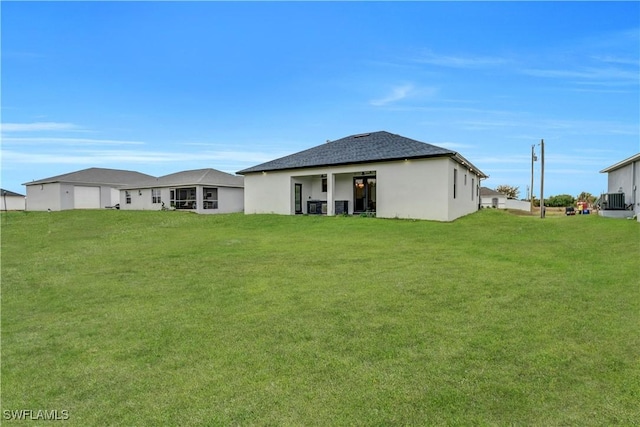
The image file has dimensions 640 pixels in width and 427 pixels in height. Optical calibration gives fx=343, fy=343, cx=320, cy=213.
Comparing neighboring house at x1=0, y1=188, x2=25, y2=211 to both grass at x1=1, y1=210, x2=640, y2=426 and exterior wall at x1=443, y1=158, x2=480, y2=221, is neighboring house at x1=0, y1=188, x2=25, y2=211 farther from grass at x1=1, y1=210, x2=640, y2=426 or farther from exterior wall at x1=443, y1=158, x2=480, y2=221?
exterior wall at x1=443, y1=158, x2=480, y2=221

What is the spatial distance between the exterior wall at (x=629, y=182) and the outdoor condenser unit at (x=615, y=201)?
0.22m

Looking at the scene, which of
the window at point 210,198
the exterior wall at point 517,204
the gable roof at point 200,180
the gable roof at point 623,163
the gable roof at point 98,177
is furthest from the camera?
the exterior wall at point 517,204

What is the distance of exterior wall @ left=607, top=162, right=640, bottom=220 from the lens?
700 inches

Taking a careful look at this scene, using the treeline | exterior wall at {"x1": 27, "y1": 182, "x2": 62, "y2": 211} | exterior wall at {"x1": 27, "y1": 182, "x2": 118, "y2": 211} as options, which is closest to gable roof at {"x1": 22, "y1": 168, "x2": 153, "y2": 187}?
exterior wall at {"x1": 27, "y1": 182, "x2": 118, "y2": 211}

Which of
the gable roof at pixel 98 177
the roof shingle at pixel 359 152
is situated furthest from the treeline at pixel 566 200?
the gable roof at pixel 98 177

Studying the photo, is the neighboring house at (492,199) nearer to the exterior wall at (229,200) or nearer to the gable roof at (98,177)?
the exterior wall at (229,200)

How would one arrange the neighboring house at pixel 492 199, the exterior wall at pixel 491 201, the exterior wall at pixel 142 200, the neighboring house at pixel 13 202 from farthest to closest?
the neighboring house at pixel 13 202
the neighboring house at pixel 492 199
the exterior wall at pixel 491 201
the exterior wall at pixel 142 200

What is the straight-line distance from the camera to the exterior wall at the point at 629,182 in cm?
1778

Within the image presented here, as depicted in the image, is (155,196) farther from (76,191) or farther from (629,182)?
(629,182)

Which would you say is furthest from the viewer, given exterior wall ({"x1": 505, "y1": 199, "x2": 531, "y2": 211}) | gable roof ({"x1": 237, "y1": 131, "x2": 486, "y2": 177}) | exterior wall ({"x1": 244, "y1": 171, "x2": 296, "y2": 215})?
exterior wall ({"x1": 505, "y1": 199, "x2": 531, "y2": 211})

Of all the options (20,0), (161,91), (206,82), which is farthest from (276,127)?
(20,0)

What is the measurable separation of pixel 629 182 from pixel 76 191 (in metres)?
45.3

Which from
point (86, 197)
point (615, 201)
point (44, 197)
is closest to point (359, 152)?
point (615, 201)

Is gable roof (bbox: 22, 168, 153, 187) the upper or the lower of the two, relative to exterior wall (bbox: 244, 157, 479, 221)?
upper
